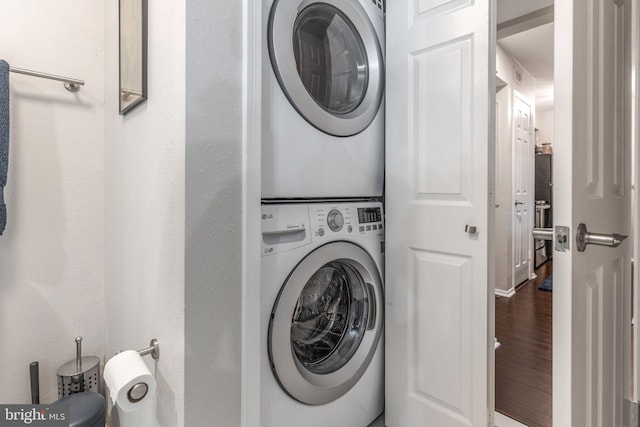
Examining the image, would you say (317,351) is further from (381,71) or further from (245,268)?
(381,71)

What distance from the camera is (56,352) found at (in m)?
1.30

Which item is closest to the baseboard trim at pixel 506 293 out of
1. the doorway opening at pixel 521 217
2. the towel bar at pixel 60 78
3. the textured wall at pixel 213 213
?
the doorway opening at pixel 521 217

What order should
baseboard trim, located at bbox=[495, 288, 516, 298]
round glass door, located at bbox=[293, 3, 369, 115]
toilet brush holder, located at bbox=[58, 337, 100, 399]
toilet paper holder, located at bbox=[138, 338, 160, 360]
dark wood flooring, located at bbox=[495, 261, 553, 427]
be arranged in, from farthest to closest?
baseboard trim, located at bbox=[495, 288, 516, 298], dark wood flooring, located at bbox=[495, 261, 553, 427], toilet brush holder, located at bbox=[58, 337, 100, 399], round glass door, located at bbox=[293, 3, 369, 115], toilet paper holder, located at bbox=[138, 338, 160, 360]

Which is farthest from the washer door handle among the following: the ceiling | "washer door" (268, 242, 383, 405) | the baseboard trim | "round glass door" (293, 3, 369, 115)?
the baseboard trim

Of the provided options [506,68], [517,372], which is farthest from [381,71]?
[506,68]

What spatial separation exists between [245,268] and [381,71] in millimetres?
932

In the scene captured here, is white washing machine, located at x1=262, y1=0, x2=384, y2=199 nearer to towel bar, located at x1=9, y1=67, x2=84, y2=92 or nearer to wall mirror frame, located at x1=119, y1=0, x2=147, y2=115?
wall mirror frame, located at x1=119, y1=0, x2=147, y2=115

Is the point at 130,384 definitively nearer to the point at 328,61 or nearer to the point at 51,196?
the point at 51,196

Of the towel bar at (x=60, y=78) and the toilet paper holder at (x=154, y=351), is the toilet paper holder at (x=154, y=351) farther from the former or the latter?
the towel bar at (x=60, y=78)

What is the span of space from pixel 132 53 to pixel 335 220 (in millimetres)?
839

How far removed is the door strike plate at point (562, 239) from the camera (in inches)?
28.2

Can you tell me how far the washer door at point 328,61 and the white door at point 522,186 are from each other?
2.73m

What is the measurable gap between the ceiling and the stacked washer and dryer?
1.05 meters

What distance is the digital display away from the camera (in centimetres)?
120
